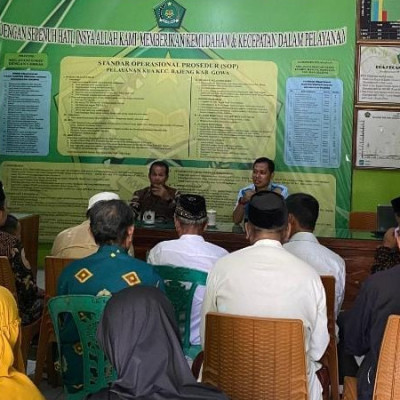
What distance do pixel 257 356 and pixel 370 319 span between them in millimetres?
426

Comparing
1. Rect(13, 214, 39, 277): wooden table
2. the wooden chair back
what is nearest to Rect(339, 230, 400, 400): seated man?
the wooden chair back

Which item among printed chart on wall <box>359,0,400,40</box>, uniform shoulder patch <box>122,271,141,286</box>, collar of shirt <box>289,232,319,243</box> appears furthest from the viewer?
printed chart on wall <box>359,0,400,40</box>

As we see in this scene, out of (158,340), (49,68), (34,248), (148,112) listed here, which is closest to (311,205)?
(158,340)

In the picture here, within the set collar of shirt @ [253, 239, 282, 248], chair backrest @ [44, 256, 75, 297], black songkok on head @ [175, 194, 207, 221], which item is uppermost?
black songkok on head @ [175, 194, 207, 221]

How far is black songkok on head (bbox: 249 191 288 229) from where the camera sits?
8.20ft

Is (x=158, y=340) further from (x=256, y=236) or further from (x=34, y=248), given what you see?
(x=34, y=248)

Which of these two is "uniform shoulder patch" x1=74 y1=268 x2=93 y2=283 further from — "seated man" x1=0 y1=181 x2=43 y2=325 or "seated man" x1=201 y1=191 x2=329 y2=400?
"seated man" x1=0 y1=181 x2=43 y2=325

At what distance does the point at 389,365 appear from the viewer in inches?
75.1

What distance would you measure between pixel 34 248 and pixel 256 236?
10.7 feet

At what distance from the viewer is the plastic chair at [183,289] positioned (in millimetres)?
2855

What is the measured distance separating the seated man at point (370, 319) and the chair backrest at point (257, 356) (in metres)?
0.25

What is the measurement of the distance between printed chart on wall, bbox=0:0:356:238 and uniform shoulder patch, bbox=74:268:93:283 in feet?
12.7

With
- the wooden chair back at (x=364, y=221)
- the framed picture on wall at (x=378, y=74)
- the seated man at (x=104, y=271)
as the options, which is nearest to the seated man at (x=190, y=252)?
the seated man at (x=104, y=271)

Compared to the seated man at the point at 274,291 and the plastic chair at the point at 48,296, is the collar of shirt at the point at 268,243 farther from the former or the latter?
the plastic chair at the point at 48,296
